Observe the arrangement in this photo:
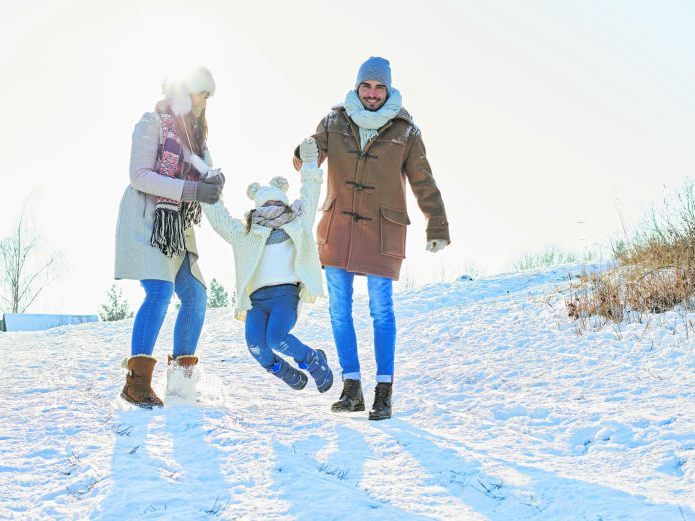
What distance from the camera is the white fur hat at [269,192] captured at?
4484mm

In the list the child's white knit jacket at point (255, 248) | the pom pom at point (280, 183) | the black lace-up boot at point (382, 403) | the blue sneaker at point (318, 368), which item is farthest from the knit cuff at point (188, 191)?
the black lace-up boot at point (382, 403)

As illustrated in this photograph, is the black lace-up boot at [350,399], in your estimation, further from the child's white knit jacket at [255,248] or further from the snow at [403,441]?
the child's white knit jacket at [255,248]

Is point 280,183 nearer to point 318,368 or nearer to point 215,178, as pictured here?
point 215,178

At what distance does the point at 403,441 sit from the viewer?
11.0 ft

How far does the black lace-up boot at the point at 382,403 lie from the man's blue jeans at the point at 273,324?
0.53m

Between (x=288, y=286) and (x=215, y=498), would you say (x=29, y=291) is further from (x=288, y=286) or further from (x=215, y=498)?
(x=215, y=498)

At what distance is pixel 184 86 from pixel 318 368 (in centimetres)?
194

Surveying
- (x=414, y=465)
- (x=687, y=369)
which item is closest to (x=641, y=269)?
(x=687, y=369)

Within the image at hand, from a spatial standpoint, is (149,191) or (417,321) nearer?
(149,191)

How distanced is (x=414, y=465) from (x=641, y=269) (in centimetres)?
594

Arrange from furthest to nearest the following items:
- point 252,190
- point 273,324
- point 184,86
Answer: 1. point 252,190
2. point 273,324
3. point 184,86

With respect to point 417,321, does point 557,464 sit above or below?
below

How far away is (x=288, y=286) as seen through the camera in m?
4.35

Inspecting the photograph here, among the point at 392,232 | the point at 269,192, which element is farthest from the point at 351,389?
the point at 269,192
